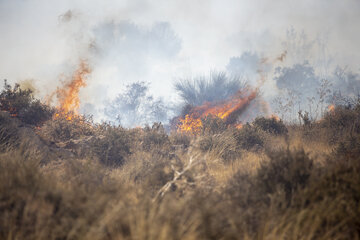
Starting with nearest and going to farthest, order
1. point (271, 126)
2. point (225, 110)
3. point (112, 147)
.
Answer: point (112, 147), point (271, 126), point (225, 110)

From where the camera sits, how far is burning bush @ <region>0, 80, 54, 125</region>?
7520 millimetres

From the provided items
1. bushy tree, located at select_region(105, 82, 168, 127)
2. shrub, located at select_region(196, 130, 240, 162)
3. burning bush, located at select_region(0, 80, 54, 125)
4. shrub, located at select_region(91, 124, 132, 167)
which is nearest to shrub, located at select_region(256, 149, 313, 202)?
shrub, located at select_region(196, 130, 240, 162)

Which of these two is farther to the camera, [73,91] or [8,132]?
[73,91]

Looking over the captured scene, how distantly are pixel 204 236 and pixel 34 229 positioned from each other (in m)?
1.53

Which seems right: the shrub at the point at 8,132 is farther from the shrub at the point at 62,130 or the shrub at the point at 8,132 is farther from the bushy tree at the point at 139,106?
the bushy tree at the point at 139,106

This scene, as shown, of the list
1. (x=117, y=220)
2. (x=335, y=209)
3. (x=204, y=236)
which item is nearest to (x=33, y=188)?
(x=117, y=220)

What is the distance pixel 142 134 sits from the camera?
312 inches

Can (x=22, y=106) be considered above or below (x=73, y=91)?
below

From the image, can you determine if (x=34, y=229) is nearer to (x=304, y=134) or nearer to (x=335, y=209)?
(x=335, y=209)

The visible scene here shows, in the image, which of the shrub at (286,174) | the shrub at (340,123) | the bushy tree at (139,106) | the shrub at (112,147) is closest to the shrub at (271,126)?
the shrub at (340,123)

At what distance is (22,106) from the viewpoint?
775 centimetres

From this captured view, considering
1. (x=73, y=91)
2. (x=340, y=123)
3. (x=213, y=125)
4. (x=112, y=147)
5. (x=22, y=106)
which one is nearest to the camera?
(x=112, y=147)

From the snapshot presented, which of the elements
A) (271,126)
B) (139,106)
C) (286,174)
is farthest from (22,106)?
(139,106)

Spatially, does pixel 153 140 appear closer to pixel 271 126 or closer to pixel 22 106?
pixel 271 126
